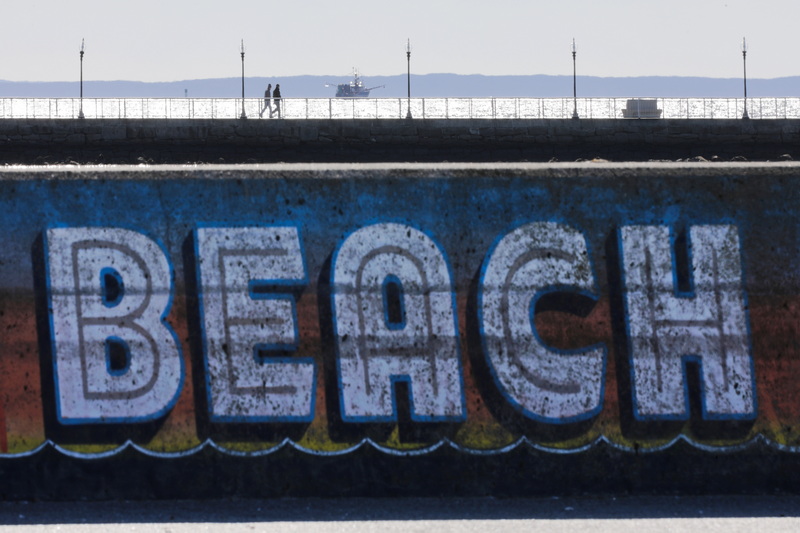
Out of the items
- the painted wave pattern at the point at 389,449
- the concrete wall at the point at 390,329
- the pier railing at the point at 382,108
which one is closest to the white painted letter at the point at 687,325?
the concrete wall at the point at 390,329

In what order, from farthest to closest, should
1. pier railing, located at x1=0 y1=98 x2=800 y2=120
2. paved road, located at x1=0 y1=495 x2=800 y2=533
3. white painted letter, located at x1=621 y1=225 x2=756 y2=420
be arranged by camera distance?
pier railing, located at x1=0 y1=98 x2=800 y2=120
white painted letter, located at x1=621 y1=225 x2=756 y2=420
paved road, located at x1=0 y1=495 x2=800 y2=533

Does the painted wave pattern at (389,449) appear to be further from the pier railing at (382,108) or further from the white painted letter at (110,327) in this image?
the pier railing at (382,108)

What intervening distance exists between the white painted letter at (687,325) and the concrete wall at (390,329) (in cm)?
1

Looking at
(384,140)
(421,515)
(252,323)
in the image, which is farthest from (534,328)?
(384,140)

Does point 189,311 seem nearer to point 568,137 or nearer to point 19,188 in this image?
point 19,188

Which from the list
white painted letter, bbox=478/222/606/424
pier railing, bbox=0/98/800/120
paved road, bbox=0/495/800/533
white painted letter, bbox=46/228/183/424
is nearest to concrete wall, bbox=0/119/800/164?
pier railing, bbox=0/98/800/120

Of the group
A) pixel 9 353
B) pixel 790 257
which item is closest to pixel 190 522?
pixel 9 353

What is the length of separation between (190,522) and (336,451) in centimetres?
101

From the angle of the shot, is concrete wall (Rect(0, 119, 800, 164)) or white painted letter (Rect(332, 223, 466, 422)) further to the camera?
concrete wall (Rect(0, 119, 800, 164))

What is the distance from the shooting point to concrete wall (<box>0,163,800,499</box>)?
704cm

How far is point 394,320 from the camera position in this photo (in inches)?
279

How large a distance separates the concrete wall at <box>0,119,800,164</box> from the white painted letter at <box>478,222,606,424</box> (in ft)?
141

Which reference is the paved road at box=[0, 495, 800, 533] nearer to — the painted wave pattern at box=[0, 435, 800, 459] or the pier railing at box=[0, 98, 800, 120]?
the painted wave pattern at box=[0, 435, 800, 459]

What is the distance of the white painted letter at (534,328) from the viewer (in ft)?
23.1
